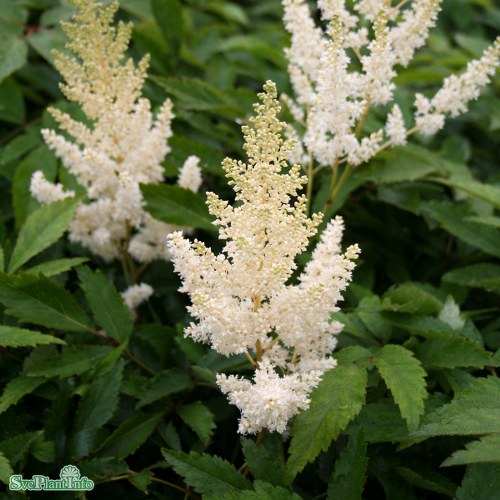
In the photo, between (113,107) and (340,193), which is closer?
(113,107)

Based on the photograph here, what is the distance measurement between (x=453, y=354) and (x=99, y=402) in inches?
54.0

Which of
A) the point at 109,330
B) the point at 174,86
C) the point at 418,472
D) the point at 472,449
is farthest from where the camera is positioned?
the point at 174,86

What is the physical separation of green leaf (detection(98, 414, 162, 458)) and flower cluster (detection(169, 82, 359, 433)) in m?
0.56

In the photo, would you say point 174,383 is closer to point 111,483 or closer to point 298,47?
point 111,483

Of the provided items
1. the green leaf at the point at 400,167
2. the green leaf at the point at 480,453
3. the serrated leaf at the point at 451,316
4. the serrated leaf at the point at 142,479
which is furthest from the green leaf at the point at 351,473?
the green leaf at the point at 400,167

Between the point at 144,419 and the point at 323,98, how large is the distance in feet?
4.99

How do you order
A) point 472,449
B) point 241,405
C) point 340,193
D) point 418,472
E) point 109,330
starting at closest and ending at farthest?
point 472,449 → point 241,405 → point 418,472 → point 109,330 → point 340,193

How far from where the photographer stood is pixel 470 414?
1.82 metres

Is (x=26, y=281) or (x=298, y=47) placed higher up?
(x=298, y=47)

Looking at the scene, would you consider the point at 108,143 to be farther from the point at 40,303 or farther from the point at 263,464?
the point at 263,464

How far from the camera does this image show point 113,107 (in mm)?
2822

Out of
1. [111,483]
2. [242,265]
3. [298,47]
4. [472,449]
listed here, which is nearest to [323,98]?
[298,47]

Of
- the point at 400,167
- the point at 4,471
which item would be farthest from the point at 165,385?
the point at 400,167

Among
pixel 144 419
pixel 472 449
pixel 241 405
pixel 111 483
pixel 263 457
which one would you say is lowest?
pixel 111 483
